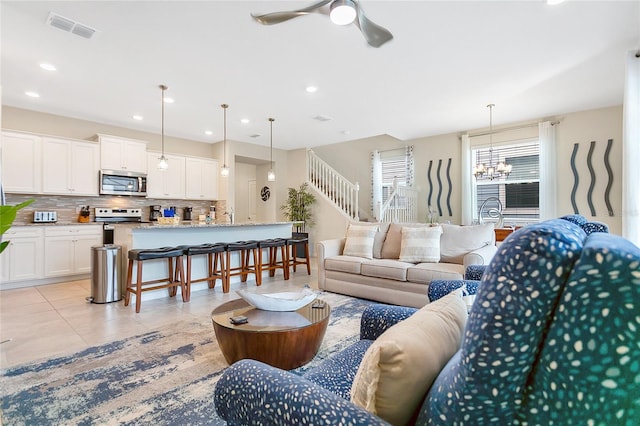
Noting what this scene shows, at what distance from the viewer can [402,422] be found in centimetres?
82

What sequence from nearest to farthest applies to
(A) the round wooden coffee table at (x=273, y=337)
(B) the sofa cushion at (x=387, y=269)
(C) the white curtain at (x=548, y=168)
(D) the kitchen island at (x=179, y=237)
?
(A) the round wooden coffee table at (x=273, y=337), (B) the sofa cushion at (x=387, y=269), (D) the kitchen island at (x=179, y=237), (C) the white curtain at (x=548, y=168)

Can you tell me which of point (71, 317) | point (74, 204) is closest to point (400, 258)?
point (71, 317)

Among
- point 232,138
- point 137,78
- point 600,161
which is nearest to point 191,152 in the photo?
point 232,138

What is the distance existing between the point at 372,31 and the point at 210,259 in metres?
3.55

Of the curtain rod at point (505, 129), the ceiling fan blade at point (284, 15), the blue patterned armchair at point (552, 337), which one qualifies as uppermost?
the curtain rod at point (505, 129)

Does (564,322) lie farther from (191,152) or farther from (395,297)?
(191,152)

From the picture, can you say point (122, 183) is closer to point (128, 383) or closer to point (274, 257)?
point (274, 257)

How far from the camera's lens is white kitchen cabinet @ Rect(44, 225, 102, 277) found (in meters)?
4.94

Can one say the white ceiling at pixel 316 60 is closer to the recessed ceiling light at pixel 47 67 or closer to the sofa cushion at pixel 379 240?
the recessed ceiling light at pixel 47 67

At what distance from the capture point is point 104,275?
3.88 meters

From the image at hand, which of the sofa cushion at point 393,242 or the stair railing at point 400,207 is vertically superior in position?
the stair railing at point 400,207

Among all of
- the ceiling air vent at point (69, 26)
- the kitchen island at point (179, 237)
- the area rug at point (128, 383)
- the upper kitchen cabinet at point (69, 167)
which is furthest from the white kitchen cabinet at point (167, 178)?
the area rug at point (128, 383)

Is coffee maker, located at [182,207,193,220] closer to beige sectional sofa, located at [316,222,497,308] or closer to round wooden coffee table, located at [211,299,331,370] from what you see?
beige sectional sofa, located at [316,222,497,308]

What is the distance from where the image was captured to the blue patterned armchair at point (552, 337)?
51 cm
